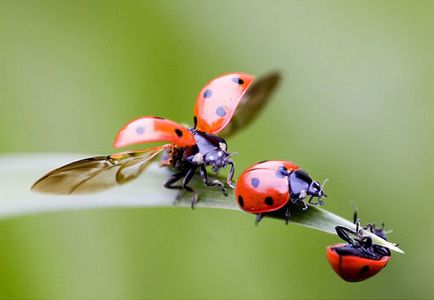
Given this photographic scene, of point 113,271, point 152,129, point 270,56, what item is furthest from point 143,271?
point 270,56

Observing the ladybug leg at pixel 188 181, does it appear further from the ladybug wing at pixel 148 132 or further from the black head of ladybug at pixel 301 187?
the black head of ladybug at pixel 301 187

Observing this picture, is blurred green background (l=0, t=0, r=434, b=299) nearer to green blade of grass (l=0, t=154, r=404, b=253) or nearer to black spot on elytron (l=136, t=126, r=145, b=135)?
green blade of grass (l=0, t=154, r=404, b=253)

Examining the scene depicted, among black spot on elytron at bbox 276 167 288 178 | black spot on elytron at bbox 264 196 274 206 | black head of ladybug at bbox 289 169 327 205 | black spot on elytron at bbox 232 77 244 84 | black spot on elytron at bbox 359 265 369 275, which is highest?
black spot on elytron at bbox 232 77 244 84

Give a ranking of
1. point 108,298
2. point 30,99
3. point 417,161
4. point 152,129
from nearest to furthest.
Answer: point 152,129, point 108,298, point 417,161, point 30,99

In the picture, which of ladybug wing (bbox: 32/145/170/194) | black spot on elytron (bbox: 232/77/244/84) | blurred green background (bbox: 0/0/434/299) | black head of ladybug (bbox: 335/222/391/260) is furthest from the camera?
blurred green background (bbox: 0/0/434/299)

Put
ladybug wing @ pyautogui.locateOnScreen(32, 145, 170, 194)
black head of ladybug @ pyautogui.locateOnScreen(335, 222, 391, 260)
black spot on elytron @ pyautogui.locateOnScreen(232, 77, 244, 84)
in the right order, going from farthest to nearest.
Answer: black spot on elytron @ pyautogui.locateOnScreen(232, 77, 244, 84)
black head of ladybug @ pyautogui.locateOnScreen(335, 222, 391, 260)
ladybug wing @ pyautogui.locateOnScreen(32, 145, 170, 194)

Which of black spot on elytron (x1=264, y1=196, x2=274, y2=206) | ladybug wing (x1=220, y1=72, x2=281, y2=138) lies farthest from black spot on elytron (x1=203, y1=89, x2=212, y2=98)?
black spot on elytron (x1=264, y1=196, x2=274, y2=206)

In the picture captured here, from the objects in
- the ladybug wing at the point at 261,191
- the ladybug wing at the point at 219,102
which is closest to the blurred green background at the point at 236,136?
the ladybug wing at the point at 219,102

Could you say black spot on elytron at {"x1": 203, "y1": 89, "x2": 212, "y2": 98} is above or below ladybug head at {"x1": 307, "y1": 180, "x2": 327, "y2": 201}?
above

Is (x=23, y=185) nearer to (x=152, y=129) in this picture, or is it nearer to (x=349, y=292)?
(x=152, y=129)
